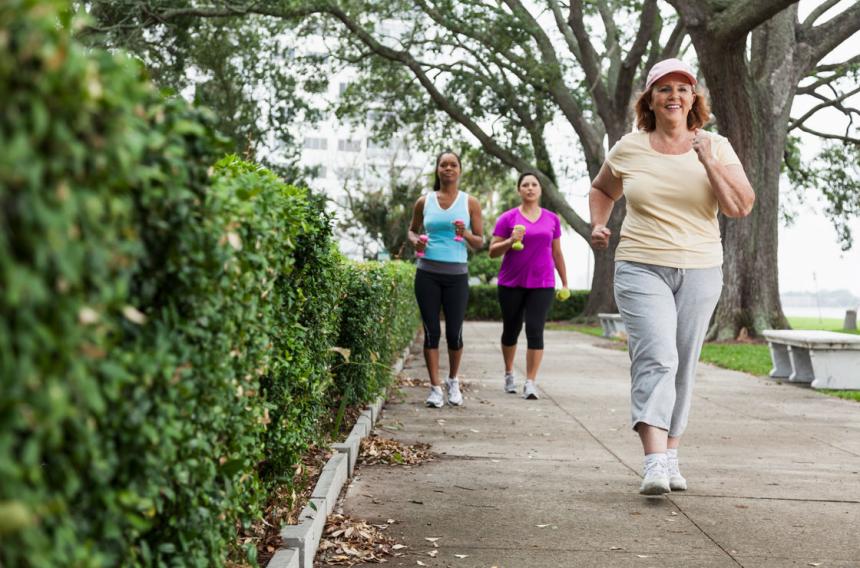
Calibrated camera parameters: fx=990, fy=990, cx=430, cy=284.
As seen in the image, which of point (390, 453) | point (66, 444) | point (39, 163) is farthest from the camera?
point (390, 453)

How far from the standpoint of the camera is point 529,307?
9.61 m

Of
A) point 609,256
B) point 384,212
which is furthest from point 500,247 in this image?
point 384,212

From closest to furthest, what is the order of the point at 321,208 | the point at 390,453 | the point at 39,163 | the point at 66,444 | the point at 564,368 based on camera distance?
the point at 39,163 → the point at 66,444 → the point at 321,208 → the point at 390,453 → the point at 564,368

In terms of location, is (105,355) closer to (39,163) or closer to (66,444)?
(66,444)

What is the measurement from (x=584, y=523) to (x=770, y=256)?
16.4m

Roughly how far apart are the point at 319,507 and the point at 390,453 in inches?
78.6

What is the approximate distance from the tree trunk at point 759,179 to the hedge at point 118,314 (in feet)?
54.3

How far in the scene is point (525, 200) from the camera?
9758 millimetres

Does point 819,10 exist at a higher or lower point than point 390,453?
higher

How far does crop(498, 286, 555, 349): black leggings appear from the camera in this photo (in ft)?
31.4

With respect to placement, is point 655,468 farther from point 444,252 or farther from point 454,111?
point 454,111

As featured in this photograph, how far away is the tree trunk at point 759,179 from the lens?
60.7 ft

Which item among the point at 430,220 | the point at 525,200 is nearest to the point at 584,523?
the point at 430,220

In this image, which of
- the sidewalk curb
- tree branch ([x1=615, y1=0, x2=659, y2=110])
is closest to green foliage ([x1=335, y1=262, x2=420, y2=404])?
the sidewalk curb
